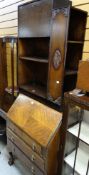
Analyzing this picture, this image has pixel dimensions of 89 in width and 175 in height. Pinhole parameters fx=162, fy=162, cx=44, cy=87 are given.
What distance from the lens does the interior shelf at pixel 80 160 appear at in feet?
4.55

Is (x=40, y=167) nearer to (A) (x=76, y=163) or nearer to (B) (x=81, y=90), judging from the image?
(A) (x=76, y=163)

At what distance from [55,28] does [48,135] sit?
0.95 meters

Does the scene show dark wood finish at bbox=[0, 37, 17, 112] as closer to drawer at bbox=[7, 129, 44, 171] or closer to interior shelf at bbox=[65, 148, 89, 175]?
drawer at bbox=[7, 129, 44, 171]

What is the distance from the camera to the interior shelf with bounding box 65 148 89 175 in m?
1.39

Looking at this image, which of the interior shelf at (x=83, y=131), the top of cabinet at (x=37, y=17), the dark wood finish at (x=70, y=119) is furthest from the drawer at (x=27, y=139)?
the top of cabinet at (x=37, y=17)

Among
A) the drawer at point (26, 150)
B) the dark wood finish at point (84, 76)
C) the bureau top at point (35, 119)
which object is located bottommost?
the drawer at point (26, 150)

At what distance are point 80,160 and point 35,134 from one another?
1.51 feet

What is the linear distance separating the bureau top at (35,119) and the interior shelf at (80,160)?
0.88 ft

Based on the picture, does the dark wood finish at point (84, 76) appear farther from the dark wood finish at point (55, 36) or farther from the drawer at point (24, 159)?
the drawer at point (24, 159)

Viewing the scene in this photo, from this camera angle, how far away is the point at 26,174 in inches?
78.4

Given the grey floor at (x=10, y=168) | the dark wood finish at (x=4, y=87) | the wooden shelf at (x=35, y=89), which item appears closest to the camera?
the wooden shelf at (x=35, y=89)

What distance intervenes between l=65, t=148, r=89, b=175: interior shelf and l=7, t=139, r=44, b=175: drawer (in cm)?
32

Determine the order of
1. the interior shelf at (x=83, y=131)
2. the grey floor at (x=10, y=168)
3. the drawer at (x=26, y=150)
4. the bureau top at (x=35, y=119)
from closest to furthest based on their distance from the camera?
the interior shelf at (x=83, y=131)
the bureau top at (x=35, y=119)
the drawer at (x=26, y=150)
the grey floor at (x=10, y=168)

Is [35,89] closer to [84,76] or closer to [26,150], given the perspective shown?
[26,150]
